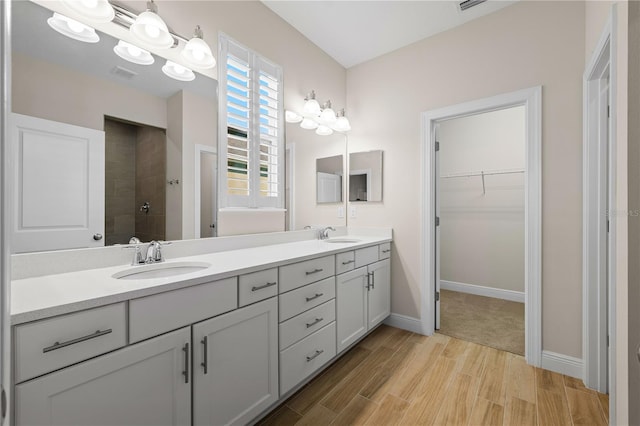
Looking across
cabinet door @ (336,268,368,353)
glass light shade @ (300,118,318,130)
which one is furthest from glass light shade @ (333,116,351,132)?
cabinet door @ (336,268,368,353)

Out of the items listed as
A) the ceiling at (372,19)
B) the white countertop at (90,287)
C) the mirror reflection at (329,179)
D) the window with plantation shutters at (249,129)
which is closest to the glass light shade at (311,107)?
the window with plantation shutters at (249,129)

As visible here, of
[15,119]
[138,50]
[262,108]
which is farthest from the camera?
[262,108]

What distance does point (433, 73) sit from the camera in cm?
252

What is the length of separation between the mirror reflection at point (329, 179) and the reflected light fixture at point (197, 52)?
4.34 ft

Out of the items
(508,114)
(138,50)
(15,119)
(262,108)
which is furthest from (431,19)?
(15,119)

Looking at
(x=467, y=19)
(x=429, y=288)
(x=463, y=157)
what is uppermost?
(x=467, y=19)

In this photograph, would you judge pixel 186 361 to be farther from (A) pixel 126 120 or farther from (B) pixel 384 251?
(B) pixel 384 251

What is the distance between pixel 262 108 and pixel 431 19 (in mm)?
1574

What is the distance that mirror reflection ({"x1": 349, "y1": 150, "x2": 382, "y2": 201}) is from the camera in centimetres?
283

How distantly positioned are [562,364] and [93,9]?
3404 mm

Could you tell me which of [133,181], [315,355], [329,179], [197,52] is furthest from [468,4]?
[315,355]

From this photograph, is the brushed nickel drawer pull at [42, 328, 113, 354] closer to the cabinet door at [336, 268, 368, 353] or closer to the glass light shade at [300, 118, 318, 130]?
the cabinet door at [336, 268, 368, 353]

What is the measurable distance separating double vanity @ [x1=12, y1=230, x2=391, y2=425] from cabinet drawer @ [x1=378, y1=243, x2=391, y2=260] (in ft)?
2.47

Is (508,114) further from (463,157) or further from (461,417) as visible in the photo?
(461,417)
